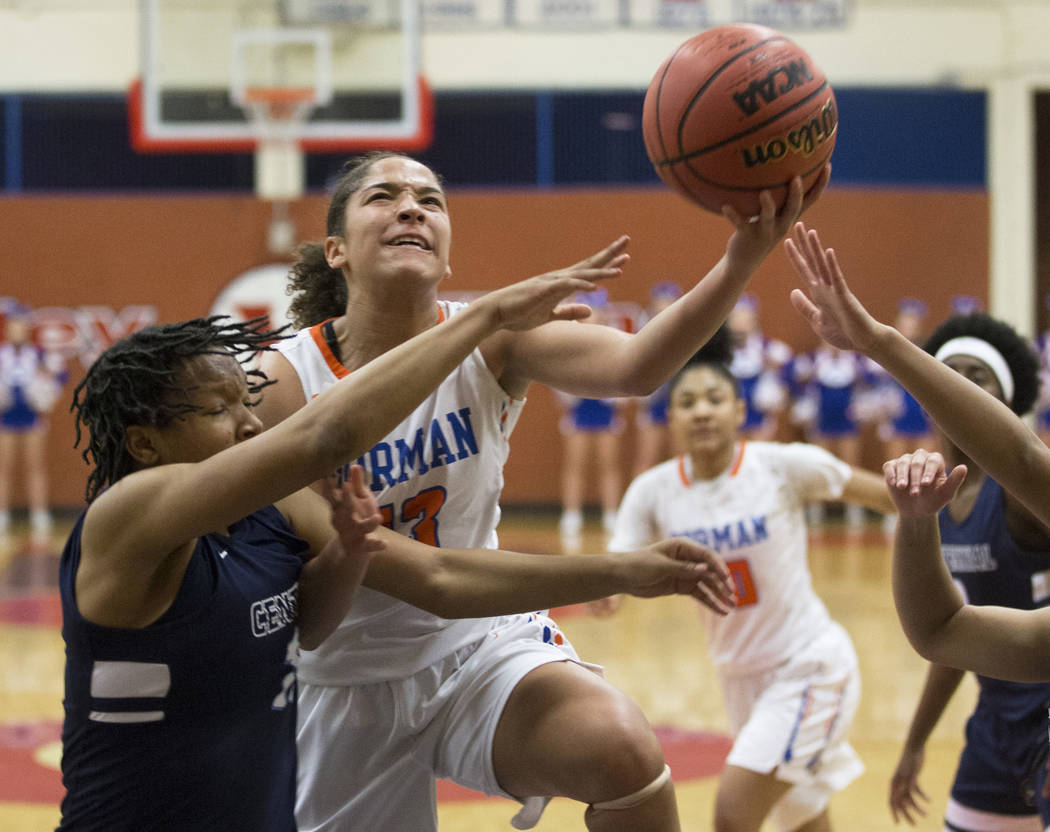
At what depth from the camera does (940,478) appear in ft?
7.34

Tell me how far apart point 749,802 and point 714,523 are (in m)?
0.94

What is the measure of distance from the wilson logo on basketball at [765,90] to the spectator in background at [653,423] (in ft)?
32.5

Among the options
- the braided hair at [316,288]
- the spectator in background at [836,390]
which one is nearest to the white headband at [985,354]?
the braided hair at [316,288]

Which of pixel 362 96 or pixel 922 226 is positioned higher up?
pixel 362 96

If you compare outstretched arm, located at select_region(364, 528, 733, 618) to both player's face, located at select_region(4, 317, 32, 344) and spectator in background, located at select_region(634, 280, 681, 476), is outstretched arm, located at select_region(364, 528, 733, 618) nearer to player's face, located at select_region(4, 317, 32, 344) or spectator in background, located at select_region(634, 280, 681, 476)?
spectator in background, located at select_region(634, 280, 681, 476)

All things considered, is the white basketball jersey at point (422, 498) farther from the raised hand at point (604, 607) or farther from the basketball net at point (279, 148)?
the basketball net at point (279, 148)

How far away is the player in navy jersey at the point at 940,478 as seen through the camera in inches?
89.0

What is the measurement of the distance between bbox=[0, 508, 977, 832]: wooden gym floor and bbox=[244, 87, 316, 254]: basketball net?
383 cm

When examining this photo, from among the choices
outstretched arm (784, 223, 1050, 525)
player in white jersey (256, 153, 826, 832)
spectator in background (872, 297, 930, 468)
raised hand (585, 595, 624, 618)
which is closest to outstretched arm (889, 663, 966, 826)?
raised hand (585, 595, 624, 618)

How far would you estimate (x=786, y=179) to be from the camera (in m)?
2.68

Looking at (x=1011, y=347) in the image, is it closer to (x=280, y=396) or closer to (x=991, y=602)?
(x=991, y=602)

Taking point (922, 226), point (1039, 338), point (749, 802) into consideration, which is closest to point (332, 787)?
point (749, 802)

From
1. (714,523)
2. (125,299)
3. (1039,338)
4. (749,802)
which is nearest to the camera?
(749,802)

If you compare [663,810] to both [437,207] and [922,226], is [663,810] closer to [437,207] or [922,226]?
[437,207]
